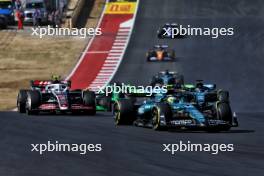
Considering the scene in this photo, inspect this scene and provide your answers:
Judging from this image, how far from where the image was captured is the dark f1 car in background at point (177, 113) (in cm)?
2177

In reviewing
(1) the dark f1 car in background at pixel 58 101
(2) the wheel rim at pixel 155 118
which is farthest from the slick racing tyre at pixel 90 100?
(2) the wheel rim at pixel 155 118

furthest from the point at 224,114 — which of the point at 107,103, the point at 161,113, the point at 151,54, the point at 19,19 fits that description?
the point at 19,19

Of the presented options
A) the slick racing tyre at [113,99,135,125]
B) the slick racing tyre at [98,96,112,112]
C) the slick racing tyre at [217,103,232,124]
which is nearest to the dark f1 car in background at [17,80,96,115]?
the slick racing tyre at [98,96,112,112]

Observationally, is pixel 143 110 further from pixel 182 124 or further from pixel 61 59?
pixel 61 59

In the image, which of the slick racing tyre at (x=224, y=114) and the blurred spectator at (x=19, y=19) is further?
the blurred spectator at (x=19, y=19)

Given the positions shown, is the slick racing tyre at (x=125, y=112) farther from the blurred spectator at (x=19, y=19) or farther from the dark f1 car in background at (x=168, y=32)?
the blurred spectator at (x=19, y=19)

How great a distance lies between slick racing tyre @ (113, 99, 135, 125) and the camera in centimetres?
2405

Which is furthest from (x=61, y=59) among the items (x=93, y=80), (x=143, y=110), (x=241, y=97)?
(x=143, y=110)

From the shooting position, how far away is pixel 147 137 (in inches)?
792

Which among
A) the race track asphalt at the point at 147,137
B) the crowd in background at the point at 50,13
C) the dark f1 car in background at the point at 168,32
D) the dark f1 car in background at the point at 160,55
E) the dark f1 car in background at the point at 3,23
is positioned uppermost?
the crowd in background at the point at 50,13

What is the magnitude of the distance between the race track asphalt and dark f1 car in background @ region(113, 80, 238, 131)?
343mm

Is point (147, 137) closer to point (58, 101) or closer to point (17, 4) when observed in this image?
point (58, 101)

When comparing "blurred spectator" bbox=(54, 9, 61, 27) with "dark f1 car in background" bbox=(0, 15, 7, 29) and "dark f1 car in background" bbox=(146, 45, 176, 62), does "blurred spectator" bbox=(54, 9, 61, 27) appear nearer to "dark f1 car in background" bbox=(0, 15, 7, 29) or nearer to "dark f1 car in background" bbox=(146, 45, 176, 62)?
"dark f1 car in background" bbox=(0, 15, 7, 29)

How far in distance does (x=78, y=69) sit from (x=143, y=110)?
27.6 meters
